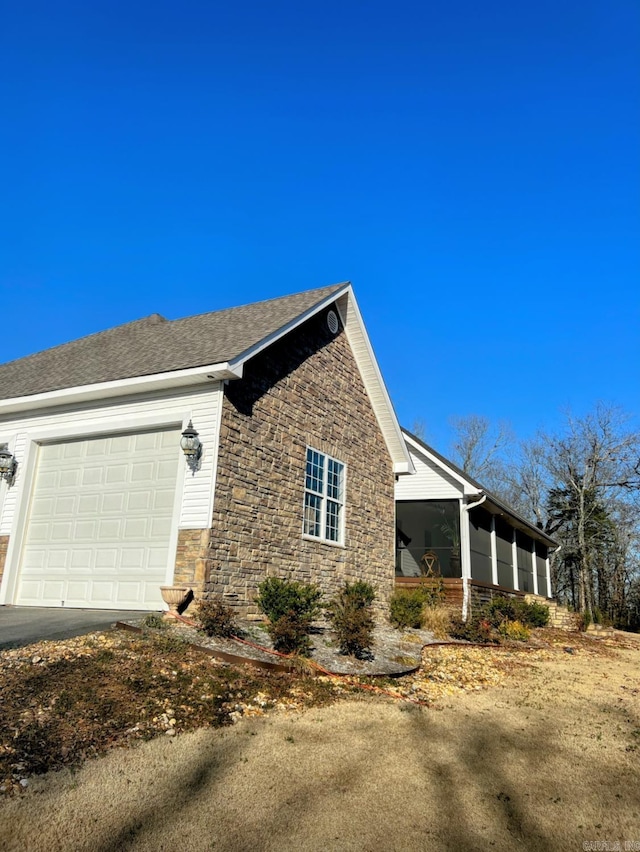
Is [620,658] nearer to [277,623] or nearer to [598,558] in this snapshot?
[277,623]

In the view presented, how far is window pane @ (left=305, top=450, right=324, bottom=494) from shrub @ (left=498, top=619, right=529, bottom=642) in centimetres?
492

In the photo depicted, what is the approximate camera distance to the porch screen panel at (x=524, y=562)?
72.9ft

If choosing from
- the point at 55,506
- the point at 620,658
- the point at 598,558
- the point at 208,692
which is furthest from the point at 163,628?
the point at 598,558

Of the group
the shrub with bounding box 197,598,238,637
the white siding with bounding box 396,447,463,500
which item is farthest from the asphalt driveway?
the white siding with bounding box 396,447,463,500

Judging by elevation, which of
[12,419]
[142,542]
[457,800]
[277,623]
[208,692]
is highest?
[12,419]

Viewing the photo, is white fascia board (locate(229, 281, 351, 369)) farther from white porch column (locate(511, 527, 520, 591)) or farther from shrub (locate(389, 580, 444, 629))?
white porch column (locate(511, 527, 520, 591))

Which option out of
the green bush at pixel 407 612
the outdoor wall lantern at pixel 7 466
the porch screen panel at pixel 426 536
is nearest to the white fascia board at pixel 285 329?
the outdoor wall lantern at pixel 7 466

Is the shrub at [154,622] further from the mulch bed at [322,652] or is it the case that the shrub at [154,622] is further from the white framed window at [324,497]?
the white framed window at [324,497]

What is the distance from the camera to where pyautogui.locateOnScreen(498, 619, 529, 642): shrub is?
13.2m

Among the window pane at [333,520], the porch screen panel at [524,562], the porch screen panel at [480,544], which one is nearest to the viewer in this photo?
the window pane at [333,520]

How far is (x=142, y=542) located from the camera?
994cm

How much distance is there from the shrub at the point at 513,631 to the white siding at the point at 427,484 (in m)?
4.14

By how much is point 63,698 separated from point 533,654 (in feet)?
28.8

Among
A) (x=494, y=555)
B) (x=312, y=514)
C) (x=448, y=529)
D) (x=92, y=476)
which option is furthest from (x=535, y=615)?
(x=92, y=476)
